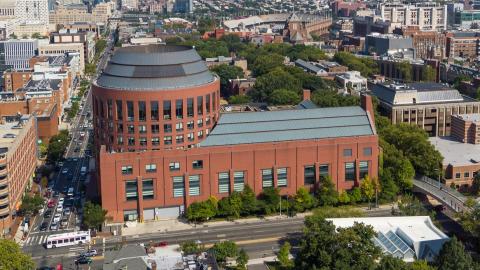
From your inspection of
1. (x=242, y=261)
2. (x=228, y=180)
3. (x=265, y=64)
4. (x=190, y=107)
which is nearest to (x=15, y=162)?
(x=190, y=107)

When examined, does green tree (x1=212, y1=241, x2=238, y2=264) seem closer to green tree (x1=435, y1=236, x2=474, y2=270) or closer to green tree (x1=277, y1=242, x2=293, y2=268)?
green tree (x1=277, y1=242, x2=293, y2=268)

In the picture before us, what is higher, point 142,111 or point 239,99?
point 142,111

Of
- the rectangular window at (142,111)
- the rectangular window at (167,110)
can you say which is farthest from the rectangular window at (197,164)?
the rectangular window at (142,111)

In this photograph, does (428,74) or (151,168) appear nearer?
(151,168)

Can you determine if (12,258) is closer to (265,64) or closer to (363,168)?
(363,168)

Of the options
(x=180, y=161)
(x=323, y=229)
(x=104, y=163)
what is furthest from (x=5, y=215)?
(x=323, y=229)

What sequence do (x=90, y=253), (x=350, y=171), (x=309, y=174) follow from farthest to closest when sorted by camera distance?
(x=350, y=171) → (x=309, y=174) → (x=90, y=253)

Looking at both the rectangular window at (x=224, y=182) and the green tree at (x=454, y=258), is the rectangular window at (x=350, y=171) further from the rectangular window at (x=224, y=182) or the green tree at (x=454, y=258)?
the green tree at (x=454, y=258)
